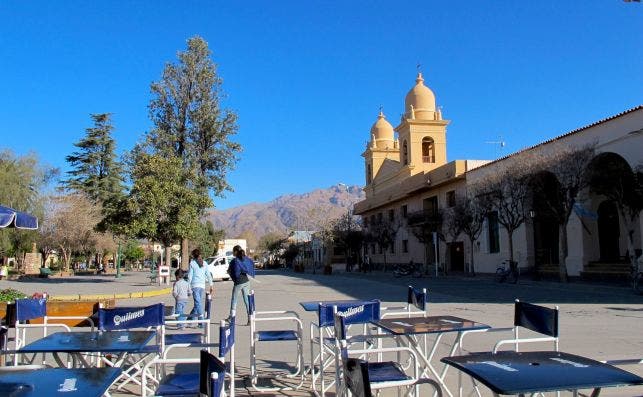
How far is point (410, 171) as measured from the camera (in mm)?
56250

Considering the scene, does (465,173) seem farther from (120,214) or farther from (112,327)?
(112,327)

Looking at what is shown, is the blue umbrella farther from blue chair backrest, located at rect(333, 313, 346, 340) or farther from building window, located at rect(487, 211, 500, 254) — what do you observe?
building window, located at rect(487, 211, 500, 254)

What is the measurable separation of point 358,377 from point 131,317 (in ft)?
12.2

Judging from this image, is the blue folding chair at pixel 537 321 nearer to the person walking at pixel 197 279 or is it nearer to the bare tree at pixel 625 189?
the person walking at pixel 197 279

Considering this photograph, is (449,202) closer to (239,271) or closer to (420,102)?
(420,102)

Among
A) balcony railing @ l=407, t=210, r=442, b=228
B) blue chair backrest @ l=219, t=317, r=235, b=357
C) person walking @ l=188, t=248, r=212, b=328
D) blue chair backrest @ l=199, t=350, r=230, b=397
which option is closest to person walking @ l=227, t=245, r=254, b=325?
person walking @ l=188, t=248, r=212, b=328

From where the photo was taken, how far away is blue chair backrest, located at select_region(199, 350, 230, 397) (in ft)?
9.00

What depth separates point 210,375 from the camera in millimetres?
2844

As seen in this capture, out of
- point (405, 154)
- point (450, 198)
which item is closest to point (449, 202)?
point (450, 198)

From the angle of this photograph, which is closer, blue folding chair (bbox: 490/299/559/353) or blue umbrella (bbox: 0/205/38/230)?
blue folding chair (bbox: 490/299/559/353)

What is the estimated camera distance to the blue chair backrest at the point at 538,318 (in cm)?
494

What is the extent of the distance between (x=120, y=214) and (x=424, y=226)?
24407mm

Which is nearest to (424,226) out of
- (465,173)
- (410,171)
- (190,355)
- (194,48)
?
(465,173)

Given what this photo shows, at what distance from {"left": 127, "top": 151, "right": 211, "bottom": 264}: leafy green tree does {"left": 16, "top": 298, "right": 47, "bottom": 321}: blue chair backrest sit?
75.3ft
